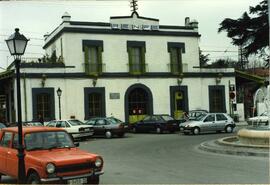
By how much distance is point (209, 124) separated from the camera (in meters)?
32.8

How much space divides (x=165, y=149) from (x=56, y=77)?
18610mm

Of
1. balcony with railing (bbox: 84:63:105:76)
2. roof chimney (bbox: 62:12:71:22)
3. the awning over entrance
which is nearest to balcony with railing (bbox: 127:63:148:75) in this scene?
balcony with railing (bbox: 84:63:105:76)

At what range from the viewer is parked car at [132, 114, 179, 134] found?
35281mm

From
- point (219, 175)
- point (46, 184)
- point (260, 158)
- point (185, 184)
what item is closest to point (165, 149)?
point (260, 158)

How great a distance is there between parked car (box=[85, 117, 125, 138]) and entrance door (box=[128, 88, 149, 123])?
8920 mm

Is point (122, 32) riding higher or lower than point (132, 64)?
higher

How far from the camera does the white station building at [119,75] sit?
38.8 meters

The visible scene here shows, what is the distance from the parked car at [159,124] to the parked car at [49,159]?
22.9 m

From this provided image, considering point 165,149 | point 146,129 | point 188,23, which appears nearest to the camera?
point 165,149

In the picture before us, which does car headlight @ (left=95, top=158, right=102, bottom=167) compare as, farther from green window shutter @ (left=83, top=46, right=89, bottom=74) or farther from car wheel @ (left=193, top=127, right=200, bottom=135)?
green window shutter @ (left=83, top=46, right=89, bottom=74)

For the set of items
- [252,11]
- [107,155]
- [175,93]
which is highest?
[252,11]

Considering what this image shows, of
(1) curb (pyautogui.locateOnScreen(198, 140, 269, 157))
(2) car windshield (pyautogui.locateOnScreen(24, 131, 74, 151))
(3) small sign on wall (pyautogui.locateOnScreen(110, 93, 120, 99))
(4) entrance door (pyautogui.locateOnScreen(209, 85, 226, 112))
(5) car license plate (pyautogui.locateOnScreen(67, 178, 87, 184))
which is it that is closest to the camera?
(5) car license plate (pyautogui.locateOnScreen(67, 178, 87, 184))

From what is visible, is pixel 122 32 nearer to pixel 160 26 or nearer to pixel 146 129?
pixel 160 26

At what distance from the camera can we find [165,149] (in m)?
22.5
